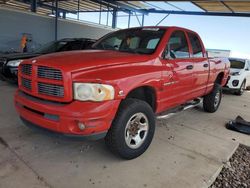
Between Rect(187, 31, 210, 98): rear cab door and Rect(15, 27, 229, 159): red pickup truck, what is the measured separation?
30cm

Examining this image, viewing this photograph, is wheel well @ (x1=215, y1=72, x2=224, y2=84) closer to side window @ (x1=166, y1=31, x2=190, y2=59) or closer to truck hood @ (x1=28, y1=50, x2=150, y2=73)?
side window @ (x1=166, y1=31, x2=190, y2=59)

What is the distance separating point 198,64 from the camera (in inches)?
181

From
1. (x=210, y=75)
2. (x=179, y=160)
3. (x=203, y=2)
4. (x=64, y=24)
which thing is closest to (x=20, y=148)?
(x=179, y=160)

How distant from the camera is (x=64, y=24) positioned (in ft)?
43.6

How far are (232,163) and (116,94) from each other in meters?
2.07

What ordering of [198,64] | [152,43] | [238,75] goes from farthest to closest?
[238,75], [198,64], [152,43]

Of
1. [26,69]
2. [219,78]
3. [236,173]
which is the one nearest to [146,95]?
[236,173]

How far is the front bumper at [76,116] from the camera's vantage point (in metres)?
2.57

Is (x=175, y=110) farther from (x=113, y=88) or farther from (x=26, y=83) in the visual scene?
(x=26, y=83)

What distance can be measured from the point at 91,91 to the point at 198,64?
275cm

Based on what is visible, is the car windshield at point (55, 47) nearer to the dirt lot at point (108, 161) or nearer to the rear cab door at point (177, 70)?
the dirt lot at point (108, 161)

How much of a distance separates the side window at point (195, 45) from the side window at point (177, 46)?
1.07 feet

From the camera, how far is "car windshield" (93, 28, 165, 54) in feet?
12.3

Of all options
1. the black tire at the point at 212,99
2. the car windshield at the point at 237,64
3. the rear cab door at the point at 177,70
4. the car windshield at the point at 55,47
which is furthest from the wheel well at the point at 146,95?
the car windshield at the point at 237,64
